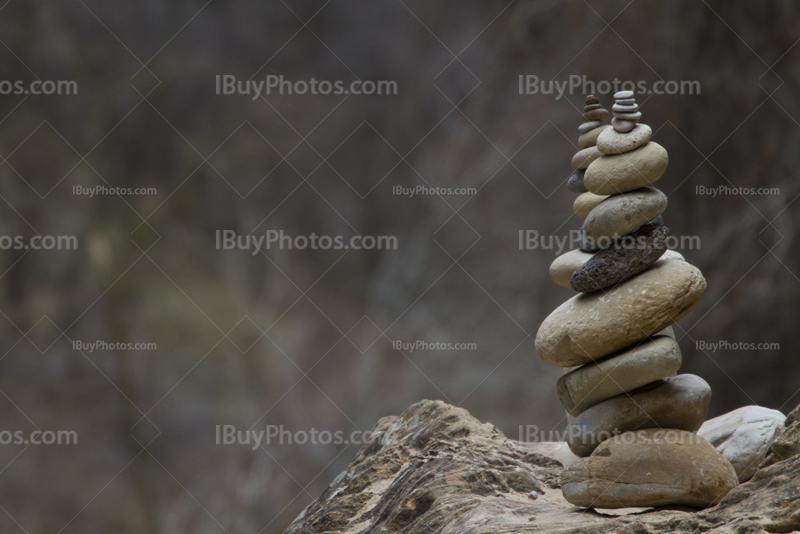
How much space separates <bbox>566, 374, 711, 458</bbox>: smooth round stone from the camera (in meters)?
3.56

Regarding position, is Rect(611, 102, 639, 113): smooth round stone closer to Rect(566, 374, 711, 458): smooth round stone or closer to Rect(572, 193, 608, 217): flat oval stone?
Rect(572, 193, 608, 217): flat oval stone

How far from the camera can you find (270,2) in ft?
32.0

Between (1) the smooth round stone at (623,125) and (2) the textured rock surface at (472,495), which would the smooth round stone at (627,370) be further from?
(1) the smooth round stone at (623,125)

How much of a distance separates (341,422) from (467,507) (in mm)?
6233

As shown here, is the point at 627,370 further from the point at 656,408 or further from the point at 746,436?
the point at 746,436

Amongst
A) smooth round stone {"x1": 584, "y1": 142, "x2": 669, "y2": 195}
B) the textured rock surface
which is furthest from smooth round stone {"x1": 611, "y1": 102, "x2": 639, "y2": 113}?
the textured rock surface

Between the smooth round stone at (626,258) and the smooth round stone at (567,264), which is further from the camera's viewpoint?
the smooth round stone at (567,264)

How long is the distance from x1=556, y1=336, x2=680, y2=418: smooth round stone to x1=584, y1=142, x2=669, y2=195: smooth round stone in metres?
0.88

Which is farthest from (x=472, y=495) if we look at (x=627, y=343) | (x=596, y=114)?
(x=596, y=114)

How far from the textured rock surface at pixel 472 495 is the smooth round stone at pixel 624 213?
4.63 ft

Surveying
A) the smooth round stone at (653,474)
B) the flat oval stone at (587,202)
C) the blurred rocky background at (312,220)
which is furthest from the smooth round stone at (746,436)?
the blurred rocky background at (312,220)

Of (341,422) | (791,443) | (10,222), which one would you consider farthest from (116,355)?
(791,443)

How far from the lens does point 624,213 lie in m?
3.59

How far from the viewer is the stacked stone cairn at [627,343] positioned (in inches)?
131
